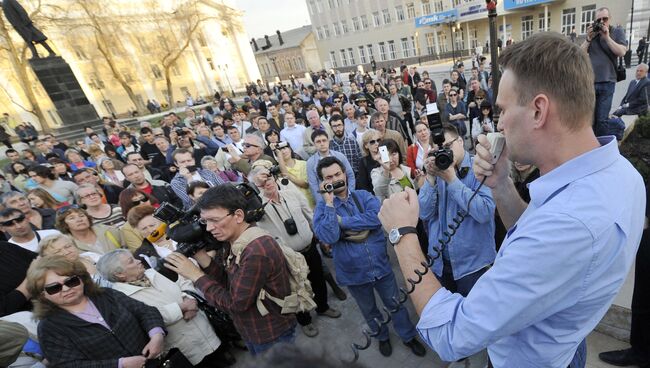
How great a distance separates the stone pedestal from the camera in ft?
52.7

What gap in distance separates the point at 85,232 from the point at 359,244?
11.4 feet

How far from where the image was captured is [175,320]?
9.67ft

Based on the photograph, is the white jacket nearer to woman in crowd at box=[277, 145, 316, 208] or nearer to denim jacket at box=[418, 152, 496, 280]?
woman in crowd at box=[277, 145, 316, 208]

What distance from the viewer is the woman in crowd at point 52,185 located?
5.70 m

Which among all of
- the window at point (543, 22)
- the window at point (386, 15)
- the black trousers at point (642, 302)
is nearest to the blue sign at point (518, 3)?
the window at point (543, 22)

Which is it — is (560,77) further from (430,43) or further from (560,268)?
(430,43)

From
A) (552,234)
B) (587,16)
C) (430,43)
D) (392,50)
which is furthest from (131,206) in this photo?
(392,50)

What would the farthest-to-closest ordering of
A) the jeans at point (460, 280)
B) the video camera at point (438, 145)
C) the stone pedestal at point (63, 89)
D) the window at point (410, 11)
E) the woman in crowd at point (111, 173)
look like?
1. the window at point (410, 11)
2. the stone pedestal at point (63, 89)
3. the woman in crowd at point (111, 173)
4. the jeans at point (460, 280)
5. the video camera at point (438, 145)

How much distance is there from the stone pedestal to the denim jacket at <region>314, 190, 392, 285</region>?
2044cm

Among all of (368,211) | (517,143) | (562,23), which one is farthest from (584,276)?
(562,23)

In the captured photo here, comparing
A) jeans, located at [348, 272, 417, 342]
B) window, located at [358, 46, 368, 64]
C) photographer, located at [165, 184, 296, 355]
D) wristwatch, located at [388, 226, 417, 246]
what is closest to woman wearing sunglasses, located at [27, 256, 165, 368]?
photographer, located at [165, 184, 296, 355]

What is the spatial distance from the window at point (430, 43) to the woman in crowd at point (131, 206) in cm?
3944

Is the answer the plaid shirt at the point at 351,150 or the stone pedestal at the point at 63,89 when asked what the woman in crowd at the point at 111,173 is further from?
the stone pedestal at the point at 63,89

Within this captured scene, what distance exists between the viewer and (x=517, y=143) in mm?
1136
